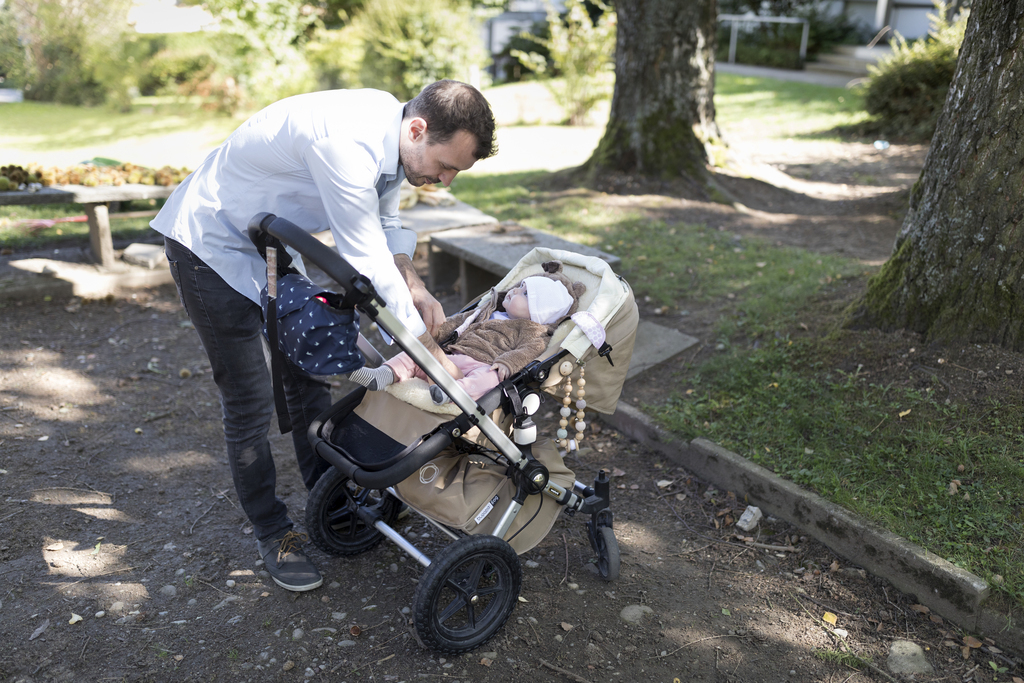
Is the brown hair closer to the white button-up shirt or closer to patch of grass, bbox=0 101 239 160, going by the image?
the white button-up shirt

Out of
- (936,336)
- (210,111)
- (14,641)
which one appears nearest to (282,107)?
(14,641)

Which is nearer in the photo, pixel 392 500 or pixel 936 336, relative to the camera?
pixel 392 500

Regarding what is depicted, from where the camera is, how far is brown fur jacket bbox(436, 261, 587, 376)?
8.95ft

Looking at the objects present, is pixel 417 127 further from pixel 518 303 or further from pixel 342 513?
pixel 342 513

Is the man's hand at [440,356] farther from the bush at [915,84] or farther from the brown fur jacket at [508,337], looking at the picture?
the bush at [915,84]

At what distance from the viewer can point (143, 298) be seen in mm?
5969

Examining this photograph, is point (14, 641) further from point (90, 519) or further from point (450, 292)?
point (450, 292)

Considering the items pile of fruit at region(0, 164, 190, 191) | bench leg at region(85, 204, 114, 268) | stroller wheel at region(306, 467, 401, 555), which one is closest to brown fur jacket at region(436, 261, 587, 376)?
stroller wheel at region(306, 467, 401, 555)

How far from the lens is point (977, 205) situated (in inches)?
138

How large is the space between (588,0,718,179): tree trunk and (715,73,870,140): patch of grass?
4.07m

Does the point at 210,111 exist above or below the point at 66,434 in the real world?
above

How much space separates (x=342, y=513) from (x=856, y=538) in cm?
219

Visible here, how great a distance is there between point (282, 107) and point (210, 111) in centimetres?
1424

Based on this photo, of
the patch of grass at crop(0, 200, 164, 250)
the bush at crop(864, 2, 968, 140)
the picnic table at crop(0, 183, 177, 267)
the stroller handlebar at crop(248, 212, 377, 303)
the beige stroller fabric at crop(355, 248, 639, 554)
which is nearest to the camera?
the stroller handlebar at crop(248, 212, 377, 303)
